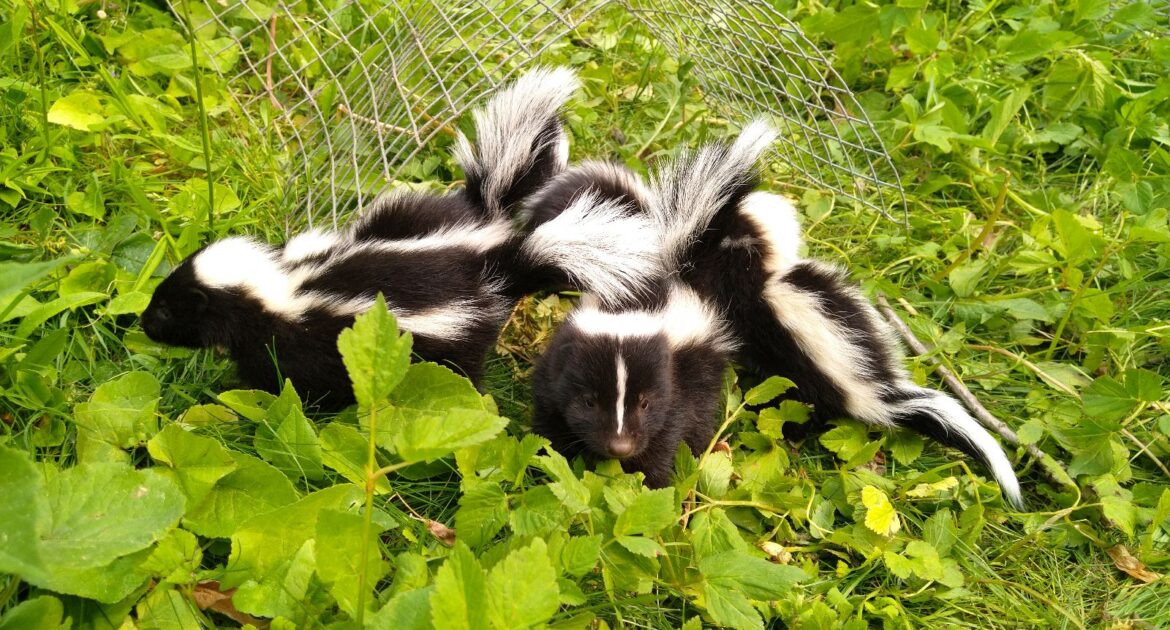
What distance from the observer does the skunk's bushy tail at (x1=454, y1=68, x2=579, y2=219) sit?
317 cm

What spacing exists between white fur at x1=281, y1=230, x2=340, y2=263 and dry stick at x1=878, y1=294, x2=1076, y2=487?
1847 mm

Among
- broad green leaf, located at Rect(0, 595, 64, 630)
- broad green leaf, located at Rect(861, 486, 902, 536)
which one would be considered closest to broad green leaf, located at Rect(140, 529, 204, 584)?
broad green leaf, located at Rect(0, 595, 64, 630)

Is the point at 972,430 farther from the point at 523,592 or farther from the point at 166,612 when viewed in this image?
the point at 166,612

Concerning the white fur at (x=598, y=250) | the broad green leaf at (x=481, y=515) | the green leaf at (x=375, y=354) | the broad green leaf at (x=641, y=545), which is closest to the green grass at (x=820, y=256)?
the broad green leaf at (x=481, y=515)

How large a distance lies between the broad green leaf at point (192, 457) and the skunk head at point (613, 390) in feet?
3.03

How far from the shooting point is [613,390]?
2645mm

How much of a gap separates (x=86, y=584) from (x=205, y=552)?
0.35 metres

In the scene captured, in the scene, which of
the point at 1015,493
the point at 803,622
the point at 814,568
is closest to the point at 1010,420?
the point at 1015,493

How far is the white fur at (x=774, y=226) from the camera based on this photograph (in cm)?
307

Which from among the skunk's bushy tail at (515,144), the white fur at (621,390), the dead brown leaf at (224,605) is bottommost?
the dead brown leaf at (224,605)

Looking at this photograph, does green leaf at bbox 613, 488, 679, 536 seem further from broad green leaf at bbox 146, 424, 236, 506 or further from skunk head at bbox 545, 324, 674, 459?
broad green leaf at bbox 146, 424, 236, 506

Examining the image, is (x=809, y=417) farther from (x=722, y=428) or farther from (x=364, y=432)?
(x=364, y=432)

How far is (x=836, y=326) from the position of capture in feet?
9.72

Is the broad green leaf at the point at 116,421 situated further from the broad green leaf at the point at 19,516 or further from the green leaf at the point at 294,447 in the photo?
the broad green leaf at the point at 19,516
